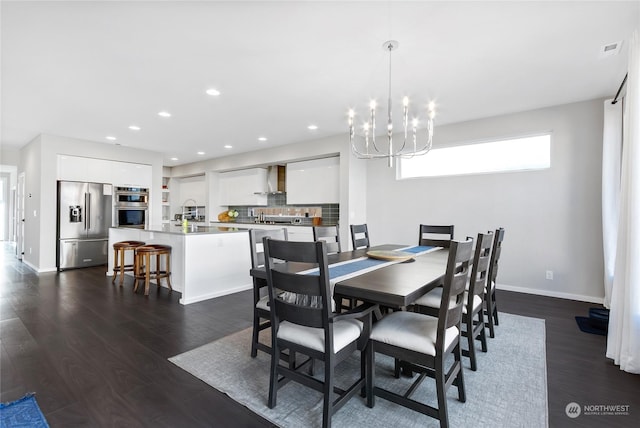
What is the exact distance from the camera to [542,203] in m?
4.18

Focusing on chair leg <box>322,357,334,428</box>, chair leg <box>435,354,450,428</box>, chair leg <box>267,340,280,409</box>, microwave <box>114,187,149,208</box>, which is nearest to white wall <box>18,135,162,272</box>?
microwave <box>114,187,149,208</box>

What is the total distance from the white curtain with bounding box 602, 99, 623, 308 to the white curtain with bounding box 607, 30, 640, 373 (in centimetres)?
147

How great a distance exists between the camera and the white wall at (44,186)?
5.57m

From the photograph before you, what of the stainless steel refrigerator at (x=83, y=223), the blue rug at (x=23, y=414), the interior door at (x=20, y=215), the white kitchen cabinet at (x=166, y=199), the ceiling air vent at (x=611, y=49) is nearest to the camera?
the blue rug at (x=23, y=414)

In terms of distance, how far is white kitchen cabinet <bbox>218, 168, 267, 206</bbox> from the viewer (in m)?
7.55

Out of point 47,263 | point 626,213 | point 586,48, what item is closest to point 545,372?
point 626,213

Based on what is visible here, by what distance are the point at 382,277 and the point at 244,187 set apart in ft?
20.9

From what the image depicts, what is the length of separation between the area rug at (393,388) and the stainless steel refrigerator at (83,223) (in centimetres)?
501

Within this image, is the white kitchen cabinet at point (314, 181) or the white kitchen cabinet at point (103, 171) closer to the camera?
the white kitchen cabinet at point (103, 171)

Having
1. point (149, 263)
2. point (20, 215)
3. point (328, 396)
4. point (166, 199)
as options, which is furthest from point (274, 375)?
point (166, 199)

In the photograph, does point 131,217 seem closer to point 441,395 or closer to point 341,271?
point 341,271

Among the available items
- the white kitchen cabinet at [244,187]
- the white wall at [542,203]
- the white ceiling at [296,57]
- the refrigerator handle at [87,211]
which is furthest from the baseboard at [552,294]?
the refrigerator handle at [87,211]

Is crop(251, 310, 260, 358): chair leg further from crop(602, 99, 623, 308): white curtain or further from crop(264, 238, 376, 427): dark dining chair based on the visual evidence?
crop(602, 99, 623, 308): white curtain

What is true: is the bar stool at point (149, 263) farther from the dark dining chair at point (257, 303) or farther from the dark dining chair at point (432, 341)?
the dark dining chair at point (432, 341)
